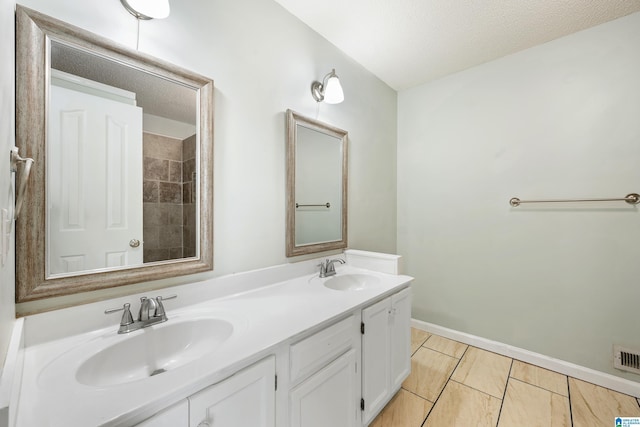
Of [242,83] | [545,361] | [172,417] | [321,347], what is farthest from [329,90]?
[545,361]

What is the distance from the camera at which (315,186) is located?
177 centimetres

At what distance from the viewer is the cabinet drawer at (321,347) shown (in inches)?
36.7

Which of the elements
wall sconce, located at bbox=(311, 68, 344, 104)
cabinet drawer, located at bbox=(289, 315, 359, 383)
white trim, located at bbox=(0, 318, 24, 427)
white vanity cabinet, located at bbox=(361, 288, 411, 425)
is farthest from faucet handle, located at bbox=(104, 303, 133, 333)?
wall sconce, located at bbox=(311, 68, 344, 104)

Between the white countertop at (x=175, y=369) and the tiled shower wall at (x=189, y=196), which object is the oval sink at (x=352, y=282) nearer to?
the white countertop at (x=175, y=369)

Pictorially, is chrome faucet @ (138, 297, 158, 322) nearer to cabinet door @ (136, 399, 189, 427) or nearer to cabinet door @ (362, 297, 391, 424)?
cabinet door @ (136, 399, 189, 427)

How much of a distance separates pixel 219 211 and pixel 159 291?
424mm

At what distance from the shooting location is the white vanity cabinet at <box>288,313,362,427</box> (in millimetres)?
937

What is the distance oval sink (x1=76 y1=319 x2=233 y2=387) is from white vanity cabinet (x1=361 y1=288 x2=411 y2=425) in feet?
2.23

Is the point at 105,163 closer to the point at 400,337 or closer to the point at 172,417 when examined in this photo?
the point at 172,417

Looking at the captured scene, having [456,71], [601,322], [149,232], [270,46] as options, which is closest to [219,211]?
[149,232]

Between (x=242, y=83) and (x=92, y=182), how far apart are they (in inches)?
32.4

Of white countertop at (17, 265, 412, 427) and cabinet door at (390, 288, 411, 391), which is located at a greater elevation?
white countertop at (17, 265, 412, 427)

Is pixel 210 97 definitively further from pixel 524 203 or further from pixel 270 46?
pixel 524 203

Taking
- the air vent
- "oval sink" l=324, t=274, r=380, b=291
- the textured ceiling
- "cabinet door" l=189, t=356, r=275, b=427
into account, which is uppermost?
the textured ceiling
